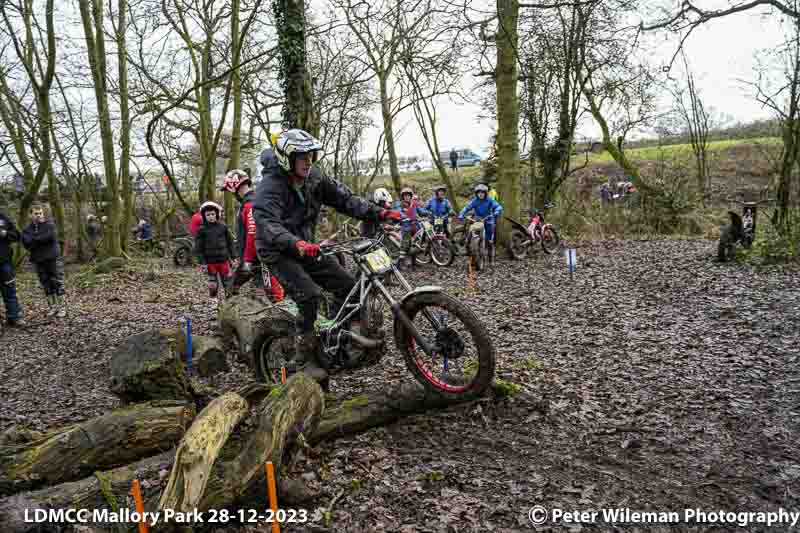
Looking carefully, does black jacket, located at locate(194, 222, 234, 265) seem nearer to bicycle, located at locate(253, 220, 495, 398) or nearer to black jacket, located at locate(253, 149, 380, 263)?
bicycle, located at locate(253, 220, 495, 398)

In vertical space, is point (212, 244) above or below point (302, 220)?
below

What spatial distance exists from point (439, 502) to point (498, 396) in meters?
1.19

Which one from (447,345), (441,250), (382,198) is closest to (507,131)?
(441,250)

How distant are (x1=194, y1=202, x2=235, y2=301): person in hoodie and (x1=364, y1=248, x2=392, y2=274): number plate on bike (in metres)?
5.11

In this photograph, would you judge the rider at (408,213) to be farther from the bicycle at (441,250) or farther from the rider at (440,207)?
the bicycle at (441,250)

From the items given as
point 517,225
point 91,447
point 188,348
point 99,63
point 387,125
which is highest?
point 99,63

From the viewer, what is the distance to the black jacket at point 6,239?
893cm

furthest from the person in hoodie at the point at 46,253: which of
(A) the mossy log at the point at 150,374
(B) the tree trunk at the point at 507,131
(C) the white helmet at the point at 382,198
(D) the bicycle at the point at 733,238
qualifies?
(D) the bicycle at the point at 733,238

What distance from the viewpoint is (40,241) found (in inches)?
386

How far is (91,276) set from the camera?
1468 centimetres

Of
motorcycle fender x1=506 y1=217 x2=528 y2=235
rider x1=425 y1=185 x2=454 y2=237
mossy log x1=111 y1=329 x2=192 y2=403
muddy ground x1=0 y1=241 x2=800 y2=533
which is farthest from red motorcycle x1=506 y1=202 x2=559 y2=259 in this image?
mossy log x1=111 y1=329 x2=192 y2=403

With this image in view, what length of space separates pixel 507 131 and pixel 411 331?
32.5 feet

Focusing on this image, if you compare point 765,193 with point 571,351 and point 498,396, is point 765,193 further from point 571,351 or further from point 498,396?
point 498,396

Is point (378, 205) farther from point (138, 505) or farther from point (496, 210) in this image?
point (496, 210)
